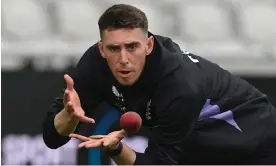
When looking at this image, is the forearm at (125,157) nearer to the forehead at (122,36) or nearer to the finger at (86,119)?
the finger at (86,119)

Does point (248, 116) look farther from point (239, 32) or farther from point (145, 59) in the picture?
point (239, 32)

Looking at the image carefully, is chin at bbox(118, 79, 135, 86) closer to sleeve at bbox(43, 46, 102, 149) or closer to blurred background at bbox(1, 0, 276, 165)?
sleeve at bbox(43, 46, 102, 149)

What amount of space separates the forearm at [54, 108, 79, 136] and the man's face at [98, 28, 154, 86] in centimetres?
28

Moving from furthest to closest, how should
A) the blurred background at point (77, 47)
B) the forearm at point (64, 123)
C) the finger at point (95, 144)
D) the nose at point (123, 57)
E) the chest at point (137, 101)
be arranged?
1. the blurred background at point (77, 47)
2. the chest at point (137, 101)
3. the forearm at point (64, 123)
4. the nose at point (123, 57)
5. the finger at point (95, 144)

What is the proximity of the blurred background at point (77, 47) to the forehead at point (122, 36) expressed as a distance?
211cm

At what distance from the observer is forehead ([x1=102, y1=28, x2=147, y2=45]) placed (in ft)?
10.8

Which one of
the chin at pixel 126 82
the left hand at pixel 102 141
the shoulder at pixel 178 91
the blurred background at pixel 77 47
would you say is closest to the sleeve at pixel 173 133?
the shoulder at pixel 178 91

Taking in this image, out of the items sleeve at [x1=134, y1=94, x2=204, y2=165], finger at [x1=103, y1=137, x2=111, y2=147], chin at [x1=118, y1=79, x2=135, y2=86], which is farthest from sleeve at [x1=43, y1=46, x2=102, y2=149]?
finger at [x1=103, y1=137, x2=111, y2=147]

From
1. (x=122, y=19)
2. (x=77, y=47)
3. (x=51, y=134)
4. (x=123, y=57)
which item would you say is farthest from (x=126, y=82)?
(x=77, y=47)

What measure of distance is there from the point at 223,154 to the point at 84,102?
74 cm

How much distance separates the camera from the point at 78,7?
253 inches

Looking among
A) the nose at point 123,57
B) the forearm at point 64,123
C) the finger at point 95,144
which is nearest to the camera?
the finger at point 95,144

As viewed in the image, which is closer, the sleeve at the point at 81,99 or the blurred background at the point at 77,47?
the sleeve at the point at 81,99

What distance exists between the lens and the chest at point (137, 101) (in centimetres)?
351
